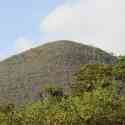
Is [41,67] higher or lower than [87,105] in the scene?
higher

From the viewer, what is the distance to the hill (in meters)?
101

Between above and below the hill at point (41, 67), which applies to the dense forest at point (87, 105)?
below

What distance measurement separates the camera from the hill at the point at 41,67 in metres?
101

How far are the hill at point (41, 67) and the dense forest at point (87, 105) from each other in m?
21.4

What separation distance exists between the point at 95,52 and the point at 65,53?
7.72m

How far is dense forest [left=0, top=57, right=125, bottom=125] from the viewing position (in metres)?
66.0

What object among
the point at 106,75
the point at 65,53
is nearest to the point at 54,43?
the point at 65,53

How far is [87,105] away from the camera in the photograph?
6588 cm

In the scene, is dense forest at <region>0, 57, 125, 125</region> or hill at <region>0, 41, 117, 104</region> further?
hill at <region>0, 41, 117, 104</region>

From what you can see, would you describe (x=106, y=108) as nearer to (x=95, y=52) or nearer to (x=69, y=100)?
(x=69, y=100)

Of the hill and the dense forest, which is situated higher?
the hill

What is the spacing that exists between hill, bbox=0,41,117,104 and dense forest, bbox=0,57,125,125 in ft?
70.3

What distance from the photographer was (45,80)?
341 ft

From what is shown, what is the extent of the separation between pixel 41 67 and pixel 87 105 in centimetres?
4574
